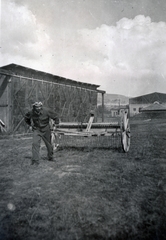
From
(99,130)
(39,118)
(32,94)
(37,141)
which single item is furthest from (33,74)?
(37,141)

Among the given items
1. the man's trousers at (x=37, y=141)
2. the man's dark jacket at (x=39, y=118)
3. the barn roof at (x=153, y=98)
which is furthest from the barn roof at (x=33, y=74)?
the barn roof at (x=153, y=98)

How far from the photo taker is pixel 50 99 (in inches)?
648

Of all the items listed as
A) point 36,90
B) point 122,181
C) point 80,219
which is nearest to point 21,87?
point 36,90

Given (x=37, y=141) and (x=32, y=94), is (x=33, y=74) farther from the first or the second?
(x=37, y=141)

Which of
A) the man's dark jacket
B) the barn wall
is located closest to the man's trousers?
the man's dark jacket

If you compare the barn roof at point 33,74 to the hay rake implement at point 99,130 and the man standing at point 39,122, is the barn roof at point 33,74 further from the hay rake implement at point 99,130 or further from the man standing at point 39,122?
the man standing at point 39,122

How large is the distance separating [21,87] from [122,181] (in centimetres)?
1159

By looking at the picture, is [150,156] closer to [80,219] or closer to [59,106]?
[80,219]

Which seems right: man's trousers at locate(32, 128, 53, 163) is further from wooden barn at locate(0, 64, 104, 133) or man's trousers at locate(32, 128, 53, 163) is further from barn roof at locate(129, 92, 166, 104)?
barn roof at locate(129, 92, 166, 104)

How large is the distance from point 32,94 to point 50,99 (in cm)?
211

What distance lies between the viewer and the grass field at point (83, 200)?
95.3 inches

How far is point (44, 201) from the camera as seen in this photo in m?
3.22

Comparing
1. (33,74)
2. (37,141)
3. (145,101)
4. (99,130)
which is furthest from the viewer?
(145,101)

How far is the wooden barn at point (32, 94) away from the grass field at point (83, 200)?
331 inches
